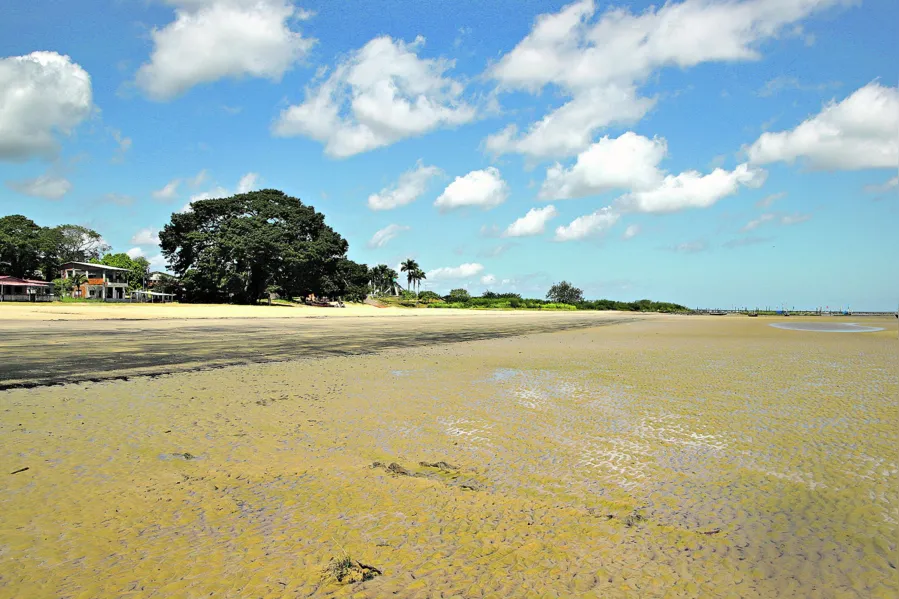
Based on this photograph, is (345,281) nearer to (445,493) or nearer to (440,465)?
(440,465)

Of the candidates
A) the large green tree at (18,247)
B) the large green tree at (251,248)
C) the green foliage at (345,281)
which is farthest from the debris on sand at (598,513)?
the large green tree at (18,247)

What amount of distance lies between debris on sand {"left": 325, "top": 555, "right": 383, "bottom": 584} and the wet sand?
2.1 inches

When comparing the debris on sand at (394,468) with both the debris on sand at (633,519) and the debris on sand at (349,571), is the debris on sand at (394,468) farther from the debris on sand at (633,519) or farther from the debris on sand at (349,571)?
the debris on sand at (633,519)

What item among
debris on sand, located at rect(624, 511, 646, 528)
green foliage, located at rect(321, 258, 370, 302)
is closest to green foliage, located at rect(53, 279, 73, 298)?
green foliage, located at rect(321, 258, 370, 302)

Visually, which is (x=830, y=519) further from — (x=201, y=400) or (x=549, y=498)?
(x=201, y=400)

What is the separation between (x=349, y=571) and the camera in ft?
9.83

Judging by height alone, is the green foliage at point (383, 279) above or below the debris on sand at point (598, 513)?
above

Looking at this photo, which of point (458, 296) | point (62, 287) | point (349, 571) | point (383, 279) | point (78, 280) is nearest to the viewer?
point (349, 571)

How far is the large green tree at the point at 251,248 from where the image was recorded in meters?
59.0

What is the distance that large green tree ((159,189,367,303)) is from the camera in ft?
194

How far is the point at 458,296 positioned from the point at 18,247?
74268 mm

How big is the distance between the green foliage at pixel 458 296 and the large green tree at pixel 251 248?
39.1 m

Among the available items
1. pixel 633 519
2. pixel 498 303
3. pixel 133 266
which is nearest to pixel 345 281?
pixel 498 303

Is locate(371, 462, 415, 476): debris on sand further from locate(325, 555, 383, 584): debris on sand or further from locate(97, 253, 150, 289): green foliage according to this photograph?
locate(97, 253, 150, 289): green foliage
